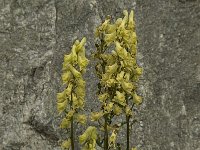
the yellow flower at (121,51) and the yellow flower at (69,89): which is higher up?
the yellow flower at (121,51)

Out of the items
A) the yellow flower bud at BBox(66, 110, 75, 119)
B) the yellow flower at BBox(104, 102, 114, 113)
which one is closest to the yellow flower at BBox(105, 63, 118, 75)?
the yellow flower at BBox(104, 102, 114, 113)

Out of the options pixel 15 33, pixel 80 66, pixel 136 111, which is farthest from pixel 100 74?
pixel 15 33

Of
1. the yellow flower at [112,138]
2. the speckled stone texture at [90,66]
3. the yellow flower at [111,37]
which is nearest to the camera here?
the yellow flower at [111,37]

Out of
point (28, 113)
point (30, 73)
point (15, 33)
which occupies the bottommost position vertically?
point (28, 113)

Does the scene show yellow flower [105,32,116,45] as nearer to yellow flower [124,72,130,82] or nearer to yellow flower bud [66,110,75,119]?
yellow flower [124,72,130,82]

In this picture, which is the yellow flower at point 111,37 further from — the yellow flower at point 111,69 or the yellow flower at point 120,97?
the yellow flower at point 120,97

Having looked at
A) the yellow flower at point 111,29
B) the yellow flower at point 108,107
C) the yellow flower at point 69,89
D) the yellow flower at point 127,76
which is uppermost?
the yellow flower at point 111,29

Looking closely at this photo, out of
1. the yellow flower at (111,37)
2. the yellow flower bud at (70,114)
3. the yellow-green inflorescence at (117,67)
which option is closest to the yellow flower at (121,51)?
the yellow-green inflorescence at (117,67)

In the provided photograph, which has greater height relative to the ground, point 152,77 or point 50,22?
point 50,22

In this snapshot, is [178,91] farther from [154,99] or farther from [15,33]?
[15,33]
